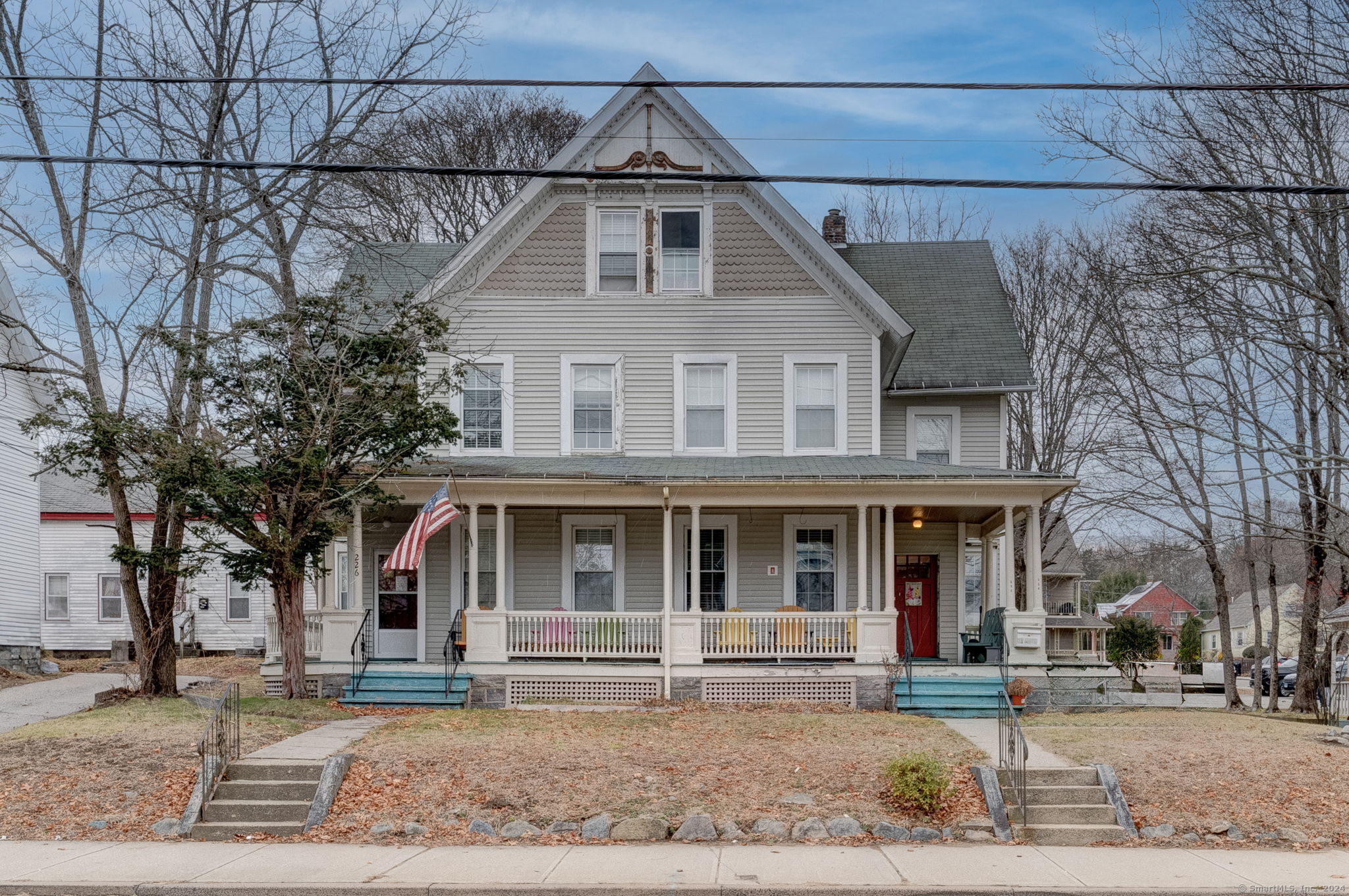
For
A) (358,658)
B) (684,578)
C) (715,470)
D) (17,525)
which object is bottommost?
(358,658)

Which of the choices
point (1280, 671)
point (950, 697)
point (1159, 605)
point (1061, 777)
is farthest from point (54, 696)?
point (1159, 605)

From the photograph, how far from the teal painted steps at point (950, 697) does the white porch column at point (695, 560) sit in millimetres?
3462

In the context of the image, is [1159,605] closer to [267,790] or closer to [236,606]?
[236,606]

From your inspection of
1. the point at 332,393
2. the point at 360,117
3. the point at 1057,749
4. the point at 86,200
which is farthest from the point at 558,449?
the point at 1057,749

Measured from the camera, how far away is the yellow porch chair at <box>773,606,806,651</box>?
19.9 meters

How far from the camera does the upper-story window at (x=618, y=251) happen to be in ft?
72.7

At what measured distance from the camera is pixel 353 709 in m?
18.0

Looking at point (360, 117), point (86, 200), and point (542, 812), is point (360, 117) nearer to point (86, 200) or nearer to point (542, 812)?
point (86, 200)

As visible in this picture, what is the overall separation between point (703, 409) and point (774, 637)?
4305 millimetres

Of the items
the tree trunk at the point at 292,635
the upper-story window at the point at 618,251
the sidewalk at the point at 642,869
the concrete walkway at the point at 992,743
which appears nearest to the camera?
the sidewalk at the point at 642,869

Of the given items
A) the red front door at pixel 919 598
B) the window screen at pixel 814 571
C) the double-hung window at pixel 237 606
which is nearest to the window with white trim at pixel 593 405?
the window screen at pixel 814 571

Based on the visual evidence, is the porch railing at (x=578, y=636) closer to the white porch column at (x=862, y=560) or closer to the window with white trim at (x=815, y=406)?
the white porch column at (x=862, y=560)

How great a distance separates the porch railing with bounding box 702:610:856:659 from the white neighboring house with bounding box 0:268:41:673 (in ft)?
52.6

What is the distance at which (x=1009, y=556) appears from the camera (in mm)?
20672
